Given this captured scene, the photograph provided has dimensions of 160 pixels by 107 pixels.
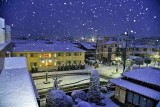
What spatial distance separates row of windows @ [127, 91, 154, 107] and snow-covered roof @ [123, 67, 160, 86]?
2.05 metres

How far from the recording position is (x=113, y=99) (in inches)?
997

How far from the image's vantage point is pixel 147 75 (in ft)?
75.8

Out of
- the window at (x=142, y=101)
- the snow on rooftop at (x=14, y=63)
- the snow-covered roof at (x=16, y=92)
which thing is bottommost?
the window at (x=142, y=101)

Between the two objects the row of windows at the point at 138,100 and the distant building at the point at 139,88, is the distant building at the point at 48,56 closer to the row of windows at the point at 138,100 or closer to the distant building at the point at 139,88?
the distant building at the point at 139,88

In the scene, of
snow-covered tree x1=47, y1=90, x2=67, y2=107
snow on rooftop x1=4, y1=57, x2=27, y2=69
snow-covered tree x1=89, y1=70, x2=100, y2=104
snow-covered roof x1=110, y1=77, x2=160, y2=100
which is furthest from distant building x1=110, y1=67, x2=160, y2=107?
snow on rooftop x1=4, y1=57, x2=27, y2=69

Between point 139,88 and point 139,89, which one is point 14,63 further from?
point 139,88

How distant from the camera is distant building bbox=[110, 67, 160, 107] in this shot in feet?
67.0

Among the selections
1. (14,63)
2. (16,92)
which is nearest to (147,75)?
(14,63)

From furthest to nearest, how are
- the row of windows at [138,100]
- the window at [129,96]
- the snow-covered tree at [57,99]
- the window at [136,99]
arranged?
the window at [129,96], the window at [136,99], the row of windows at [138,100], the snow-covered tree at [57,99]

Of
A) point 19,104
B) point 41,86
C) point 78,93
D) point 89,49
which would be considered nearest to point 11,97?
point 19,104

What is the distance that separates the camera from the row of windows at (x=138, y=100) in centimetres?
2063

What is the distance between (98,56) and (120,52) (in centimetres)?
731

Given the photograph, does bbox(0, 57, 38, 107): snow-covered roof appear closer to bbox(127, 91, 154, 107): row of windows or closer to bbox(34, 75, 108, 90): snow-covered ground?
bbox(127, 91, 154, 107): row of windows

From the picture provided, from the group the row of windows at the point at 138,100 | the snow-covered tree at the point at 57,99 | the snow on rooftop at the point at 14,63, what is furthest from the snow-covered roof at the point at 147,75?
the snow on rooftop at the point at 14,63
